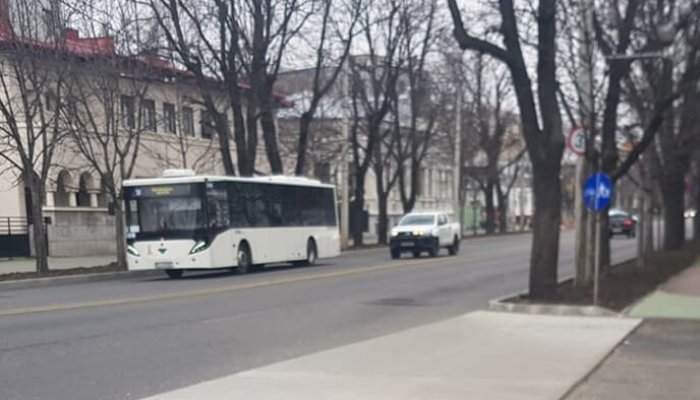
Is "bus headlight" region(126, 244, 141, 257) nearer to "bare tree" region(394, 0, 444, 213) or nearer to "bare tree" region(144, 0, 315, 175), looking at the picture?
"bare tree" region(144, 0, 315, 175)

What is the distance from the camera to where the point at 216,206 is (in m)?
24.6

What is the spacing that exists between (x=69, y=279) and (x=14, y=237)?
40.8 feet

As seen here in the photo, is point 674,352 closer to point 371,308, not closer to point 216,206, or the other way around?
point 371,308

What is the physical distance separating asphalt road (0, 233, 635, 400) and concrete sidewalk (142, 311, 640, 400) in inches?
28.9

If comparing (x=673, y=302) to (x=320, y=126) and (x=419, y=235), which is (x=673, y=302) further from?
(x=320, y=126)

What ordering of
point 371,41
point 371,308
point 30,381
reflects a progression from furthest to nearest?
1. point 371,41
2. point 371,308
3. point 30,381

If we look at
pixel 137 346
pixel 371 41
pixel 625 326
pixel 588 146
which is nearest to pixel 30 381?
pixel 137 346

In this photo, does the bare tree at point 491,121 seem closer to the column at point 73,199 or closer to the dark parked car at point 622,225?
the dark parked car at point 622,225

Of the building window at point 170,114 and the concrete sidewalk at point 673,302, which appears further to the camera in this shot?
the building window at point 170,114

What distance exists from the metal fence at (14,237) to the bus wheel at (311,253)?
12.5 meters

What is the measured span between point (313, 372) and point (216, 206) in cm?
1578

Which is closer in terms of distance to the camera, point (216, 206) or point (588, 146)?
point (588, 146)

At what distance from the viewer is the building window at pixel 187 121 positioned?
3826 centimetres

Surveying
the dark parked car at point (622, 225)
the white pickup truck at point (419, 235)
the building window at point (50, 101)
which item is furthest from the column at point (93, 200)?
the dark parked car at point (622, 225)
